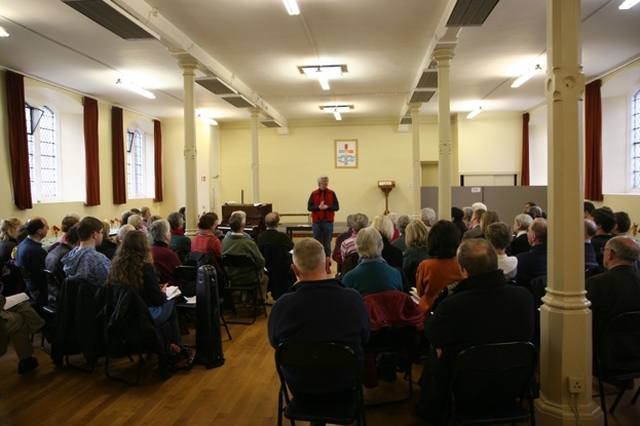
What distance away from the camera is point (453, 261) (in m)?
3.22

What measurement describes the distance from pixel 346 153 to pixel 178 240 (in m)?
9.95

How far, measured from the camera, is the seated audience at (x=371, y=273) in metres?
3.02

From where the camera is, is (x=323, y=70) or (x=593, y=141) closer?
(x=323, y=70)

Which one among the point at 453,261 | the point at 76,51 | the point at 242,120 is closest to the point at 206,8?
the point at 76,51

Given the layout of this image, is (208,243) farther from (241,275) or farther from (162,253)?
(162,253)

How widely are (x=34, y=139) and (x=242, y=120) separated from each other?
6.55m

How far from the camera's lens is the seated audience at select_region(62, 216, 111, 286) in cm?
368

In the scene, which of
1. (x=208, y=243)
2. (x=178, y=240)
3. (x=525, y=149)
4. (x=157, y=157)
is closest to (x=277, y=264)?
(x=208, y=243)

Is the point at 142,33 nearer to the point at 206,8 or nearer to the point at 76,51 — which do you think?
the point at 206,8

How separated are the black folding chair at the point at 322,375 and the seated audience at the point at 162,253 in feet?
7.72

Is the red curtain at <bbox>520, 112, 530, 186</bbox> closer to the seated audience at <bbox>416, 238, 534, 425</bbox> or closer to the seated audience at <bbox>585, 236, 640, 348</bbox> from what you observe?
the seated audience at <bbox>585, 236, 640, 348</bbox>

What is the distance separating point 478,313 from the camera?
225 centimetres

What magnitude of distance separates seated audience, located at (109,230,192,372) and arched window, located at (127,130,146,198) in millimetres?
9640

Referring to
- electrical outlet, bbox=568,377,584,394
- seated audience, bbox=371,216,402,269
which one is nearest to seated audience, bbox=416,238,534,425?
electrical outlet, bbox=568,377,584,394
